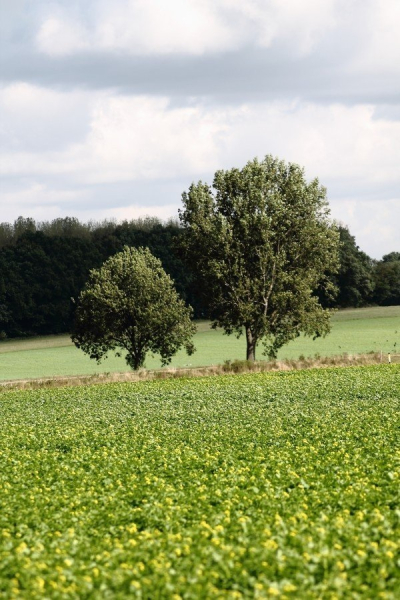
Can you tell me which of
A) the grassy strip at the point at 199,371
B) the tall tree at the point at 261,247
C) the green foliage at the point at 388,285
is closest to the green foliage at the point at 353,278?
the green foliage at the point at 388,285

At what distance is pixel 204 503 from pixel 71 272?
101818mm

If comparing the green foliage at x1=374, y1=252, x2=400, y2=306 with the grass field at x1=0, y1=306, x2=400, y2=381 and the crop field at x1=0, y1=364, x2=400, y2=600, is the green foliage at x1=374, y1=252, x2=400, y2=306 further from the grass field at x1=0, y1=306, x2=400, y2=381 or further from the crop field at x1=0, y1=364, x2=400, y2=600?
the crop field at x1=0, y1=364, x2=400, y2=600

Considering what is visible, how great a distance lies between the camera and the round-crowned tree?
64.8m

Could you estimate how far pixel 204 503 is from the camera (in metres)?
17.0

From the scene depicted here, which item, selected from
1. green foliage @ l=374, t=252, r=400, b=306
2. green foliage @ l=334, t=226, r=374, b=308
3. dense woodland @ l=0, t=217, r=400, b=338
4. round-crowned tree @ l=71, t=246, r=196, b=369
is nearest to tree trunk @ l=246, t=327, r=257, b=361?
round-crowned tree @ l=71, t=246, r=196, b=369

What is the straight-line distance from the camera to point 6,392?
52.7 m

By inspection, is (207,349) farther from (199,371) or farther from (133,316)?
(199,371)

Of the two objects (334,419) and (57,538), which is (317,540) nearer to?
(57,538)

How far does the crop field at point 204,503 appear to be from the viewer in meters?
11.6

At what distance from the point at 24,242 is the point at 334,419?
310 ft

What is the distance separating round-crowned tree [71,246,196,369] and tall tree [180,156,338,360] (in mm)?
3415

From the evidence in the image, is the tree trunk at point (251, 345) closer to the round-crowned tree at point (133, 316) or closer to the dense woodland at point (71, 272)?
the round-crowned tree at point (133, 316)

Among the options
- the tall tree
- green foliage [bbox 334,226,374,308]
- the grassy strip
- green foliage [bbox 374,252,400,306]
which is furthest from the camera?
green foliage [bbox 374,252,400,306]

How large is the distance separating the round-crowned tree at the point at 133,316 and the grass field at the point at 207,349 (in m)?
3.35
